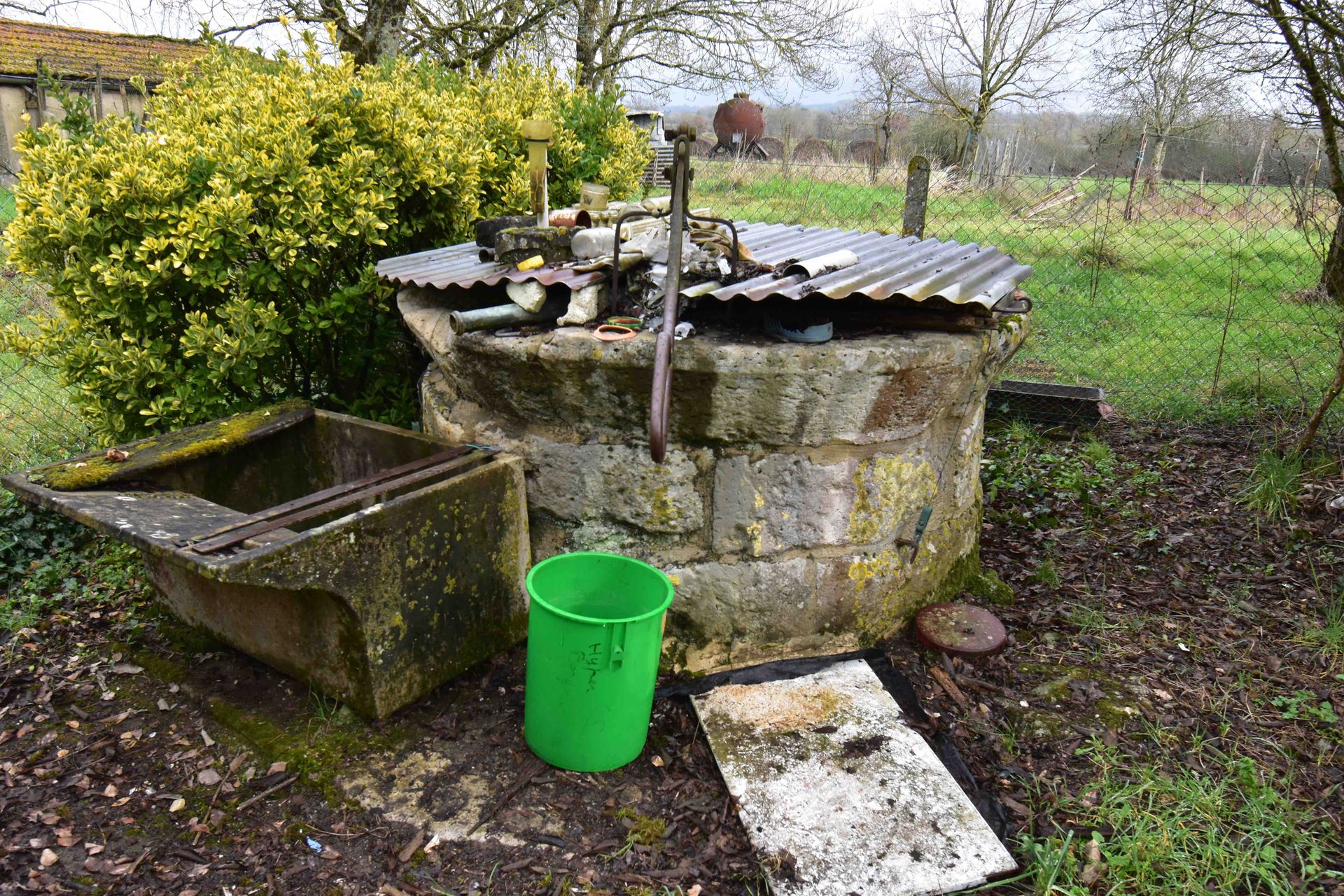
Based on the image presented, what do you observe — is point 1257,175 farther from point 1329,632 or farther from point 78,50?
point 78,50

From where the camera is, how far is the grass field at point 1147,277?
5832 mm

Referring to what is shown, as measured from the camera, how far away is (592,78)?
44.2 feet

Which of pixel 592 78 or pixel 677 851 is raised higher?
pixel 592 78

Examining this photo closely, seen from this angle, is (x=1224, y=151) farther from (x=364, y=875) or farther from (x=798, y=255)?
(x=364, y=875)

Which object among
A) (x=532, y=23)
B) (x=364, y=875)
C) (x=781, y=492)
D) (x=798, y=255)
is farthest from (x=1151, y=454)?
(x=532, y=23)

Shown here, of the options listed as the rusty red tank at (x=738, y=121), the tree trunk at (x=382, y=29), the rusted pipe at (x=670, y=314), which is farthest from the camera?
the rusty red tank at (x=738, y=121)

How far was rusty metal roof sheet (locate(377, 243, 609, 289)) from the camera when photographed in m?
2.93

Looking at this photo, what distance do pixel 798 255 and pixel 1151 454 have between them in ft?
9.69

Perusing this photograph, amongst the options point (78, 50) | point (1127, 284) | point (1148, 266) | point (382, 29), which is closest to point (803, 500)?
point (1127, 284)

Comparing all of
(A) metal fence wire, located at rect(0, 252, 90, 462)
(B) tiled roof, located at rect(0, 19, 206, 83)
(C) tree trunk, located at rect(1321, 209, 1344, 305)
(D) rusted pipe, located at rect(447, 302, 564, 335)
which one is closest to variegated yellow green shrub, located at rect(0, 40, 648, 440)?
(A) metal fence wire, located at rect(0, 252, 90, 462)

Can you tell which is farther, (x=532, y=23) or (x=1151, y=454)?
(x=532, y=23)

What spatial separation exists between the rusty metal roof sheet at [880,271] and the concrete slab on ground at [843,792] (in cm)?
134

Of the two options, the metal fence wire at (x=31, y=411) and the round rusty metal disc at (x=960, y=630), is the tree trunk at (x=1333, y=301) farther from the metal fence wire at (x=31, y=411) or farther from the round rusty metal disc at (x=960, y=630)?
the metal fence wire at (x=31, y=411)

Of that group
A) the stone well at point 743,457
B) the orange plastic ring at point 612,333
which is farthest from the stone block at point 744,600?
the orange plastic ring at point 612,333
